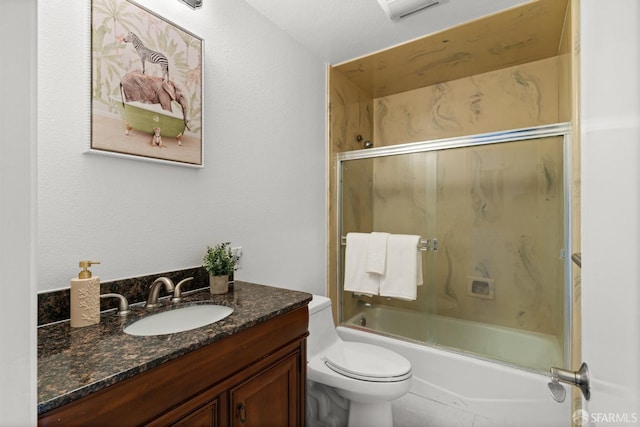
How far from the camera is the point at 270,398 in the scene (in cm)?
107

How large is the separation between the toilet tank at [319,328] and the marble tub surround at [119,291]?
62 cm

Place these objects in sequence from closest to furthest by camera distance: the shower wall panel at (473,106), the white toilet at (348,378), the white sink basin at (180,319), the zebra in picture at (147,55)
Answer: the white sink basin at (180,319) < the zebra in picture at (147,55) < the white toilet at (348,378) < the shower wall panel at (473,106)

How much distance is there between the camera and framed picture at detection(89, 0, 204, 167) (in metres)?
1.11

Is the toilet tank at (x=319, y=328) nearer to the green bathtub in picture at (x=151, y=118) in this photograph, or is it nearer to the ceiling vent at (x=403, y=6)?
the green bathtub in picture at (x=151, y=118)

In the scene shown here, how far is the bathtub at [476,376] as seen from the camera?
167 centimetres

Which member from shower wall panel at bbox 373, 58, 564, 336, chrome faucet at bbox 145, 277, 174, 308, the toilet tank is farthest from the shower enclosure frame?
chrome faucet at bbox 145, 277, 174, 308

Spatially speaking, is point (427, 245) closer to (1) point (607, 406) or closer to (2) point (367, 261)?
(2) point (367, 261)

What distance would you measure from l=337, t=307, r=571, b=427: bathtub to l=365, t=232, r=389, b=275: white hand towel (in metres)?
0.51

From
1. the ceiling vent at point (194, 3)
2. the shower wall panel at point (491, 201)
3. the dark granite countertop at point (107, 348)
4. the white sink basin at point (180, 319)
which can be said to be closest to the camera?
the dark granite countertop at point (107, 348)

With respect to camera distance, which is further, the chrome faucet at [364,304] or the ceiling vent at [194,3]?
the chrome faucet at [364,304]

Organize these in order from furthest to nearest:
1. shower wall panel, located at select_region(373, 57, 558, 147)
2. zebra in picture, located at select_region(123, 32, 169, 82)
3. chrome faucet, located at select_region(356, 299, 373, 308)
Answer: chrome faucet, located at select_region(356, 299, 373, 308), shower wall panel, located at select_region(373, 57, 558, 147), zebra in picture, located at select_region(123, 32, 169, 82)

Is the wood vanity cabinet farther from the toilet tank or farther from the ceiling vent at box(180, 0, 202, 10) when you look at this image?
the ceiling vent at box(180, 0, 202, 10)

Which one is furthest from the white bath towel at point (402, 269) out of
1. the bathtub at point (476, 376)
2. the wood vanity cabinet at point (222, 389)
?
the wood vanity cabinet at point (222, 389)

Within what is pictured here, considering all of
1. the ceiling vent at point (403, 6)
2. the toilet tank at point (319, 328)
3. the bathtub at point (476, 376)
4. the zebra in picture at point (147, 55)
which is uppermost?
the ceiling vent at point (403, 6)
